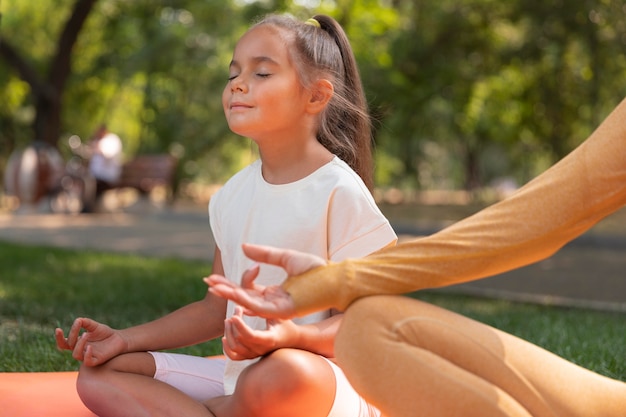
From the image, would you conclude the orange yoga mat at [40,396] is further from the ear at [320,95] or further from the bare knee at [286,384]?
the ear at [320,95]

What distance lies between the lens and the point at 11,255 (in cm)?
862

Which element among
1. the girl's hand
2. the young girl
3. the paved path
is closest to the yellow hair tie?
the young girl

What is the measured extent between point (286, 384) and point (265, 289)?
0.27 m

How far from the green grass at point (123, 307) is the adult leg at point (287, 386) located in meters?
1.78

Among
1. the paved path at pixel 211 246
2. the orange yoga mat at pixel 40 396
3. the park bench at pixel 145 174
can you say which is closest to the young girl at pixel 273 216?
the orange yoga mat at pixel 40 396

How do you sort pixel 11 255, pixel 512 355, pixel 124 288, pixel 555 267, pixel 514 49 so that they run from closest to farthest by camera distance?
pixel 512 355 < pixel 124 288 < pixel 11 255 < pixel 555 267 < pixel 514 49

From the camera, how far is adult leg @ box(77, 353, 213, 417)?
245 cm

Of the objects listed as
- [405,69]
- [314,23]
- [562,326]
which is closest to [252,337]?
[314,23]

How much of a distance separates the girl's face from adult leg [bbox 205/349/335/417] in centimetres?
60

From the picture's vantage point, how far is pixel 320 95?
2.56 m

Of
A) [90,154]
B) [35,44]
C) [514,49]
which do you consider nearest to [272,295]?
[514,49]

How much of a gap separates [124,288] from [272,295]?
4848mm

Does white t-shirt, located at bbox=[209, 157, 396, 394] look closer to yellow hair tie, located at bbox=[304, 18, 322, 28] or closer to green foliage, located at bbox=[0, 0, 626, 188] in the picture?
yellow hair tie, located at bbox=[304, 18, 322, 28]

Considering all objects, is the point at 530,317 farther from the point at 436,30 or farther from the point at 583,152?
the point at 436,30
